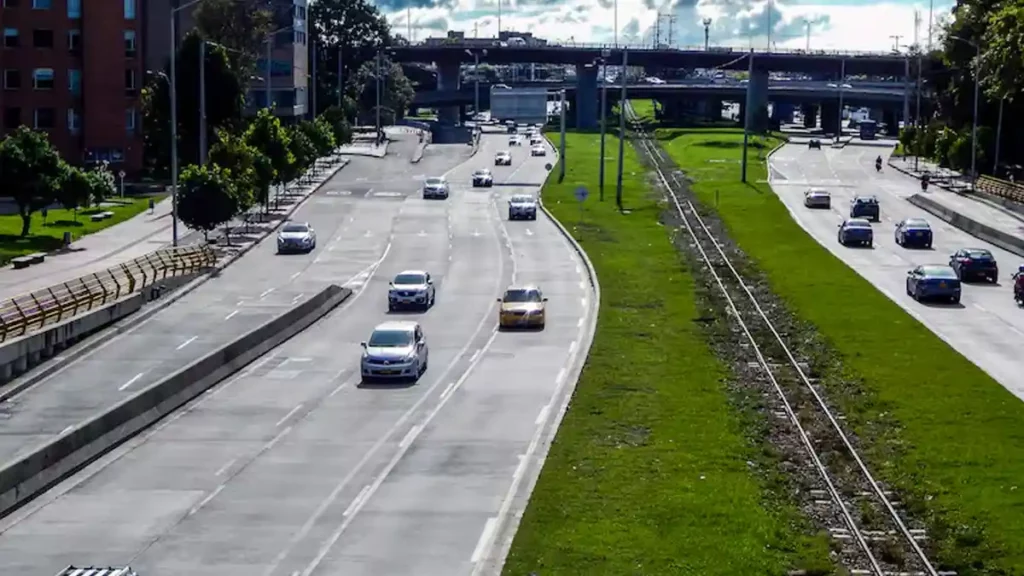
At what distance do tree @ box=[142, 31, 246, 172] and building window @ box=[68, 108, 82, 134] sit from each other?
486cm

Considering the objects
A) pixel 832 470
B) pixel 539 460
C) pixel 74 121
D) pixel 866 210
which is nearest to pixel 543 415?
pixel 539 460

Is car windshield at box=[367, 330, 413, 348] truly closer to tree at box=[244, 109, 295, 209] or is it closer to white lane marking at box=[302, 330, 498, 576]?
white lane marking at box=[302, 330, 498, 576]

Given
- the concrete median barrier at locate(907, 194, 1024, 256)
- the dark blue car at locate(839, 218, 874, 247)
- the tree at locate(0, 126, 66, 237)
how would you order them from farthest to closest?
the dark blue car at locate(839, 218, 874, 247) < the concrete median barrier at locate(907, 194, 1024, 256) < the tree at locate(0, 126, 66, 237)

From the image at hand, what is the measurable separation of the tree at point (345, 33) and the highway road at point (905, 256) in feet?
193

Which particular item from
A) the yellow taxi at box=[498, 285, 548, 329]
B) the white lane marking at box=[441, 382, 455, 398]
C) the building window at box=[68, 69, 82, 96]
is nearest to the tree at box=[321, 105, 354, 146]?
the building window at box=[68, 69, 82, 96]

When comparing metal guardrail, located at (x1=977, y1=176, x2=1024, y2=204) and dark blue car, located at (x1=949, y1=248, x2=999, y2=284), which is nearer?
dark blue car, located at (x1=949, y1=248, x2=999, y2=284)

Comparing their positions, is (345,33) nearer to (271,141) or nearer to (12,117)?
(12,117)

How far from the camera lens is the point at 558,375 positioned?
145ft

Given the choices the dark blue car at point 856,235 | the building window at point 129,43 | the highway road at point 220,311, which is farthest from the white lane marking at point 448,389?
the building window at point 129,43

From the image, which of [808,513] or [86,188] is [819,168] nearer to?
[86,188]

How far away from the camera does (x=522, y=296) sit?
54.3m

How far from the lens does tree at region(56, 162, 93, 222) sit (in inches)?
3066

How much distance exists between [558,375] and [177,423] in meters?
10.9

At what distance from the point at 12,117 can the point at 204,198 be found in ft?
118
